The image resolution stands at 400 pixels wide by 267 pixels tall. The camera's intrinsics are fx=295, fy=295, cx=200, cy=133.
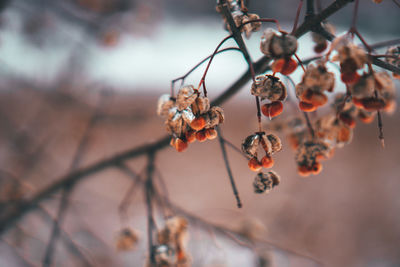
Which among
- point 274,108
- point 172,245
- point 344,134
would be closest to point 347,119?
point 344,134

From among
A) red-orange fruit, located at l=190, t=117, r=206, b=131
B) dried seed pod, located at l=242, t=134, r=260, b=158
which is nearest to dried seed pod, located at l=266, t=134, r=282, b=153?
dried seed pod, located at l=242, t=134, r=260, b=158

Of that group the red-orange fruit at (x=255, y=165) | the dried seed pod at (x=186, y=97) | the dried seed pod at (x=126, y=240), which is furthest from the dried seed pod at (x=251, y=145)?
the dried seed pod at (x=126, y=240)

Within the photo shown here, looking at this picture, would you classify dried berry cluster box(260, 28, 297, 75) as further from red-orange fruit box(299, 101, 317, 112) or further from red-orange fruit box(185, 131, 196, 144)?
Answer: red-orange fruit box(185, 131, 196, 144)

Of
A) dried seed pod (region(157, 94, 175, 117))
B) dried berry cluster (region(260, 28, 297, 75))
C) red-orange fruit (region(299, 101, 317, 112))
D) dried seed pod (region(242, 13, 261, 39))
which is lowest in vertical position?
red-orange fruit (region(299, 101, 317, 112))

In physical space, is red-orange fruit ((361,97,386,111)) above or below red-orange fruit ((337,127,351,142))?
above

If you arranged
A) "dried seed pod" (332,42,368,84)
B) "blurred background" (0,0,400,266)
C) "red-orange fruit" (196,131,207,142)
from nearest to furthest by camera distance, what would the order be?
1. "dried seed pod" (332,42,368,84)
2. "red-orange fruit" (196,131,207,142)
3. "blurred background" (0,0,400,266)

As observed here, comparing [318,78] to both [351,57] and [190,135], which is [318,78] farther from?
[190,135]

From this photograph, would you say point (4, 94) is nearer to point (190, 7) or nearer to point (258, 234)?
point (258, 234)

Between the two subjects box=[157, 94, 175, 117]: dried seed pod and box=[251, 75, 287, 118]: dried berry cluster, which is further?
box=[157, 94, 175, 117]: dried seed pod
